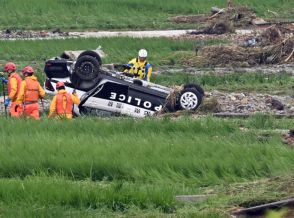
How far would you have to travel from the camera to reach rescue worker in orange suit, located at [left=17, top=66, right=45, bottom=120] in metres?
23.2

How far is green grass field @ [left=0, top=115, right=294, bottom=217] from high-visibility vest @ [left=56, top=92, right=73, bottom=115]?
1983mm

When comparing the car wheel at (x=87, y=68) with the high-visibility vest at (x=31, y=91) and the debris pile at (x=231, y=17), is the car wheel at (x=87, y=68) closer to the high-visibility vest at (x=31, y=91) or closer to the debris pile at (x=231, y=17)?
the high-visibility vest at (x=31, y=91)

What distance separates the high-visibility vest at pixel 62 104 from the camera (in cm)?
2297

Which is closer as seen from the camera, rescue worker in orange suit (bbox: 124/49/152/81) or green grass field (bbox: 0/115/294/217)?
green grass field (bbox: 0/115/294/217)

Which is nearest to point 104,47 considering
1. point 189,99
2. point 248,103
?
point 248,103

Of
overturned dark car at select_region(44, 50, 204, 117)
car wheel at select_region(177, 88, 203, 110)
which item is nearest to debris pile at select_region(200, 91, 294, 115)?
car wheel at select_region(177, 88, 203, 110)

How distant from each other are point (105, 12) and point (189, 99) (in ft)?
81.2

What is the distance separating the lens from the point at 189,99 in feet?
80.4

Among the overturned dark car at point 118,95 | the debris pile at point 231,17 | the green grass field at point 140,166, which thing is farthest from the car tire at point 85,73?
the debris pile at point 231,17

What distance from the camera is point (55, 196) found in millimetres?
14758

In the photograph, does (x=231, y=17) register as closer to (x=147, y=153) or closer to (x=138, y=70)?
Answer: (x=138, y=70)

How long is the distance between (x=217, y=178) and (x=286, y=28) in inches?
800

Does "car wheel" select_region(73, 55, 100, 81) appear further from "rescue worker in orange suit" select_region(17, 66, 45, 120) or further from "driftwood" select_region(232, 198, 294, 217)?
"driftwood" select_region(232, 198, 294, 217)

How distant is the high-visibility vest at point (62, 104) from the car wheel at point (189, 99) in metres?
2.65
